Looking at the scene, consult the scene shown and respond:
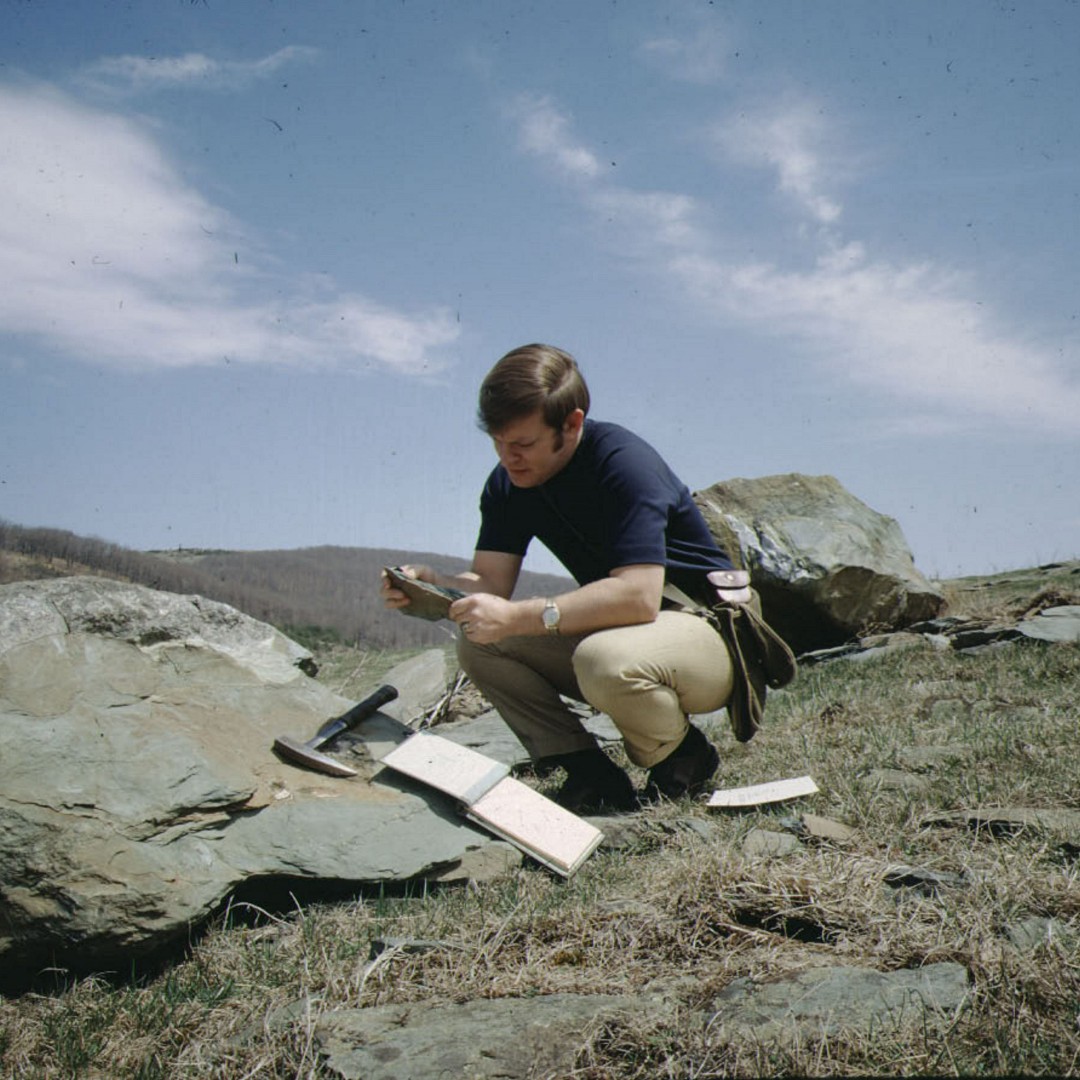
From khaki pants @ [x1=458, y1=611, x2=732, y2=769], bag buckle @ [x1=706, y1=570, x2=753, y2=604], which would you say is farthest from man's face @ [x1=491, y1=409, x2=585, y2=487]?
bag buckle @ [x1=706, y1=570, x2=753, y2=604]

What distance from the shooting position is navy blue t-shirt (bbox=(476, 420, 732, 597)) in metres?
3.88

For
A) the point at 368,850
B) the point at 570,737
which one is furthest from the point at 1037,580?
the point at 368,850

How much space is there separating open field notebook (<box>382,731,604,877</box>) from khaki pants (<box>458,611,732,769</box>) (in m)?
0.39

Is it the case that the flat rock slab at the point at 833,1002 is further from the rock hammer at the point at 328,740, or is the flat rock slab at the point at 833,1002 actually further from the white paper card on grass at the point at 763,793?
the rock hammer at the point at 328,740

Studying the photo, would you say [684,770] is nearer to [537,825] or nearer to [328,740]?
[537,825]

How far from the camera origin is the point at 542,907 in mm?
3025

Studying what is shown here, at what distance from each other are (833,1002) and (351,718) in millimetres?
2318

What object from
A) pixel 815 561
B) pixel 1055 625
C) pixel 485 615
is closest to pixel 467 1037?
pixel 485 615

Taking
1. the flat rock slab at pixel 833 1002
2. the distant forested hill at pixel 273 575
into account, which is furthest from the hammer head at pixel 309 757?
the distant forested hill at pixel 273 575

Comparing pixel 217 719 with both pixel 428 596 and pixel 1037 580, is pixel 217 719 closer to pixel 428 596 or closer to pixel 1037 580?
pixel 428 596

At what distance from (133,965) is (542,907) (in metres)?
1.14

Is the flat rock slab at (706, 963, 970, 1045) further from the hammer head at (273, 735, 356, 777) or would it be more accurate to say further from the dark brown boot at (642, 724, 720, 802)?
the hammer head at (273, 735, 356, 777)

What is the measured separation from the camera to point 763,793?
4.03 meters

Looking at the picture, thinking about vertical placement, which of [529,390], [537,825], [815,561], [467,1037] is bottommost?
[467,1037]
